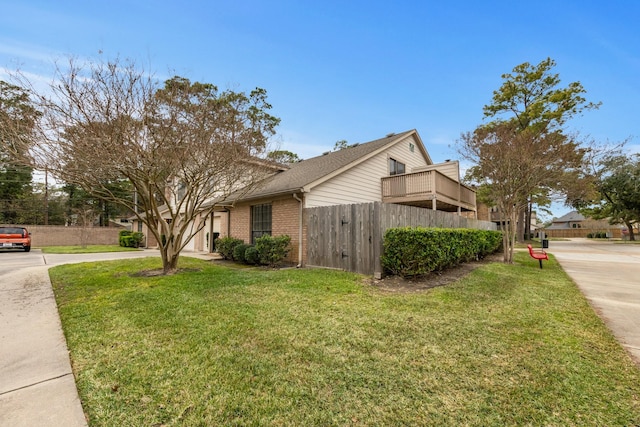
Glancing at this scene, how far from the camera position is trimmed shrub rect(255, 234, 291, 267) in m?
9.57

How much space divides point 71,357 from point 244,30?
10.6m

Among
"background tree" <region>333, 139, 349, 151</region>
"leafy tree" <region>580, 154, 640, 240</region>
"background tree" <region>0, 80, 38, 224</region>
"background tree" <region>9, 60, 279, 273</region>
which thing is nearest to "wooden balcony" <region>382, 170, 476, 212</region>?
"background tree" <region>9, 60, 279, 273</region>

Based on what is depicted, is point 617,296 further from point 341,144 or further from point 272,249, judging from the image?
point 341,144

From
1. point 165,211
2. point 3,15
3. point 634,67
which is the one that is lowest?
point 165,211

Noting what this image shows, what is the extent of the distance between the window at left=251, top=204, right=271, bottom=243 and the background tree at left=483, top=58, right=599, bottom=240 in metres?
21.4

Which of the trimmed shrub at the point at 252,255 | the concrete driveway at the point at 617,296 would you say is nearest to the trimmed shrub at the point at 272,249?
the trimmed shrub at the point at 252,255

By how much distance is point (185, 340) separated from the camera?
135 inches

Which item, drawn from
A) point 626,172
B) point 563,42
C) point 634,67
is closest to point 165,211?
point 563,42

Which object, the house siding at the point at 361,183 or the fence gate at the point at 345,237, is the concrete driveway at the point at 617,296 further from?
the house siding at the point at 361,183

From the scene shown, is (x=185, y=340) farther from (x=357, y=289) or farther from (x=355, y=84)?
(x=355, y=84)

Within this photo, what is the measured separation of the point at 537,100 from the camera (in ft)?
82.6

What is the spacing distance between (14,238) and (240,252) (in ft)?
47.0

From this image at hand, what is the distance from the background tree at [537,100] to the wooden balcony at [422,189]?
529 inches

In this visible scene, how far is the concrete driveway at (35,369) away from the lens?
2197 millimetres
